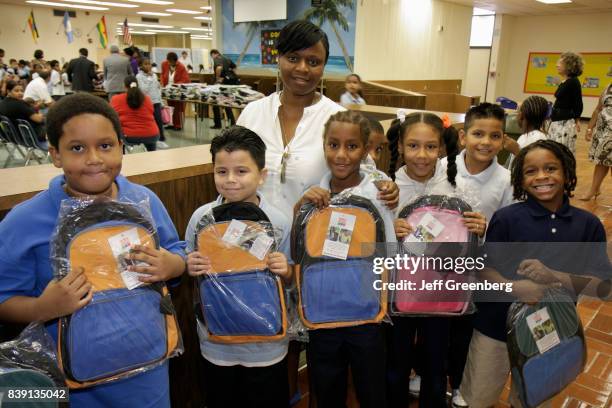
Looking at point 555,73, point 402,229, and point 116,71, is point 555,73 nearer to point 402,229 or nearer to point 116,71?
point 116,71

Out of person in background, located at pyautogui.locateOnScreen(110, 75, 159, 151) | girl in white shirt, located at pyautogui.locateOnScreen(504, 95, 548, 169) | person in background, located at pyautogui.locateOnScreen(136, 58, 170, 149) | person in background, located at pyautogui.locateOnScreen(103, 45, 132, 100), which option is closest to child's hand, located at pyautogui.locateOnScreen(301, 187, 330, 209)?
girl in white shirt, located at pyautogui.locateOnScreen(504, 95, 548, 169)

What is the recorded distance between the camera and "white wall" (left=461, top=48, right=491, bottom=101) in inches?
661

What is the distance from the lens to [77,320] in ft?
3.58

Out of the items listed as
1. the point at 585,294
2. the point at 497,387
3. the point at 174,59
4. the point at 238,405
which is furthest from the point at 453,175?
the point at 174,59

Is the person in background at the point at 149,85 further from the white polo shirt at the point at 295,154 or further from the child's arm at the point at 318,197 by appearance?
the child's arm at the point at 318,197

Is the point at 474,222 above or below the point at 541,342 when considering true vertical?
above

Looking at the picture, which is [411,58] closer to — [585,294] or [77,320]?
[585,294]

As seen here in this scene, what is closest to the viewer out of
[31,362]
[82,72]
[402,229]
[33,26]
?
[31,362]

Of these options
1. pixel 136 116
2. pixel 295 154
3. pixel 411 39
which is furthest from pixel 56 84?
pixel 295 154

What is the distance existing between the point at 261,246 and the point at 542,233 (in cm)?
102

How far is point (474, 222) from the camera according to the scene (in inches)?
61.6

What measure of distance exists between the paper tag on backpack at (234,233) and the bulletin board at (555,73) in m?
15.4

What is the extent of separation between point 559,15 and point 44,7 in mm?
19953

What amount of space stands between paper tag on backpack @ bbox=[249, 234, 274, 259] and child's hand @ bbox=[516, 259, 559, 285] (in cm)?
91
